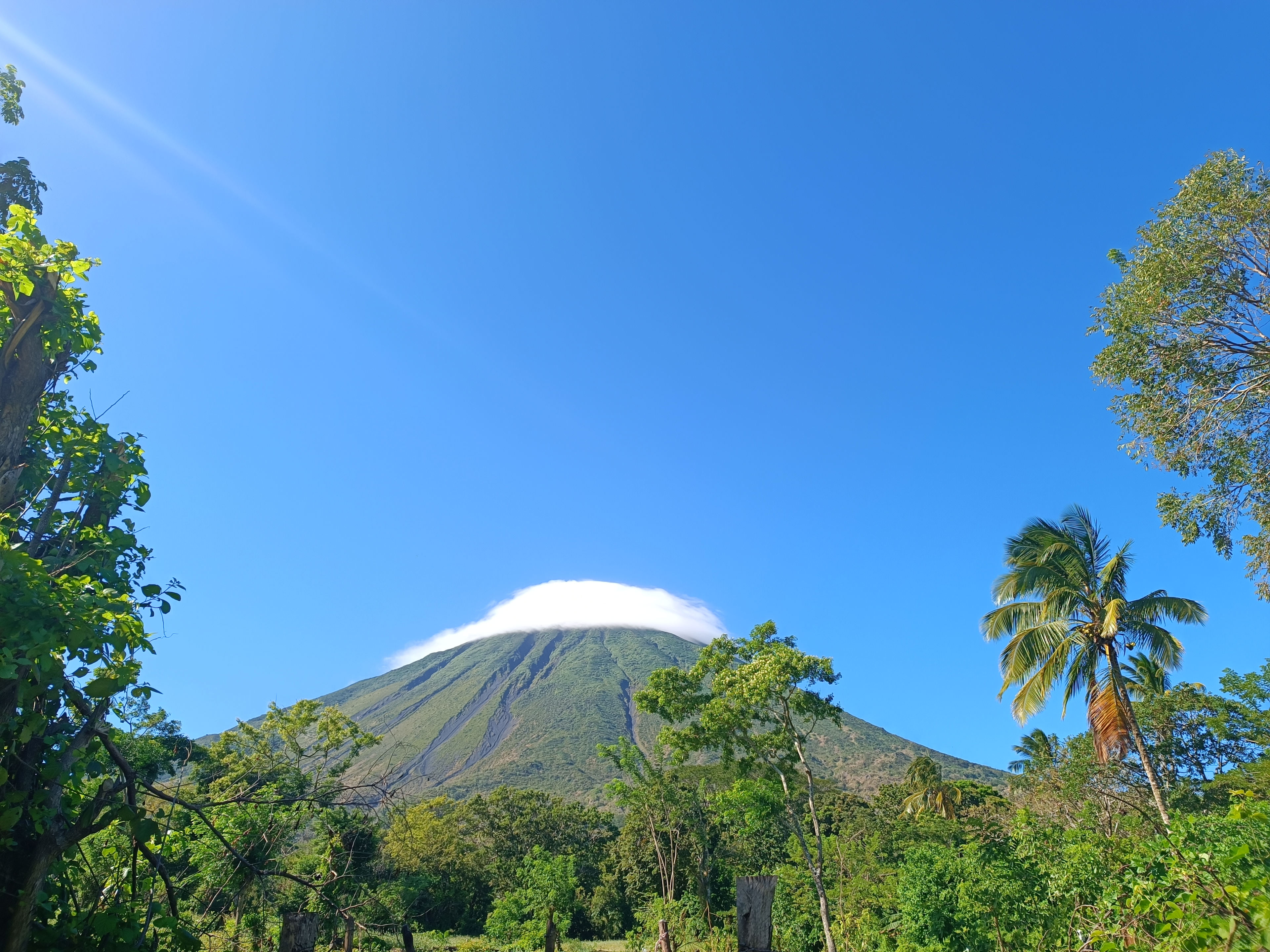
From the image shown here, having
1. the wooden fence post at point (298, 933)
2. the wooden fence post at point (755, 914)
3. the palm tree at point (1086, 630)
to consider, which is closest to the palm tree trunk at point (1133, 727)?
the palm tree at point (1086, 630)

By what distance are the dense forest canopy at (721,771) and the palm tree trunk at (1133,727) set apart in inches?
2.6

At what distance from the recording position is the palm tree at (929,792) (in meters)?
29.2

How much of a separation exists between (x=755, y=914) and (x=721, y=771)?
17.9 meters

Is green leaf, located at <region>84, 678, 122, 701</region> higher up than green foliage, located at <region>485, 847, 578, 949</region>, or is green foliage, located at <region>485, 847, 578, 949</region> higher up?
green leaf, located at <region>84, 678, 122, 701</region>

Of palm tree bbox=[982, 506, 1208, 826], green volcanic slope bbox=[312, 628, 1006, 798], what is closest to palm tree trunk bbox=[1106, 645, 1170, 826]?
palm tree bbox=[982, 506, 1208, 826]

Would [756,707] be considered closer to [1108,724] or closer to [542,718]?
[1108,724]

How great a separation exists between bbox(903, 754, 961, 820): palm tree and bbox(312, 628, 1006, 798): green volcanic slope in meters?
25.6

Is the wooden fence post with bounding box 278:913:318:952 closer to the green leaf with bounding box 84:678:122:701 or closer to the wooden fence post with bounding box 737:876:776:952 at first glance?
the green leaf with bounding box 84:678:122:701

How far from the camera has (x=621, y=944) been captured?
23906 mm

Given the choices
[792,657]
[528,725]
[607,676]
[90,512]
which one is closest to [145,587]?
[90,512]

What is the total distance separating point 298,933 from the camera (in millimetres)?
3367

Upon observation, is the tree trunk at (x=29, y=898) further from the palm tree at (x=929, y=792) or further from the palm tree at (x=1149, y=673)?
the palm tree at (x=929, y=792)

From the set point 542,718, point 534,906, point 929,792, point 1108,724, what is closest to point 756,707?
point 1108,724

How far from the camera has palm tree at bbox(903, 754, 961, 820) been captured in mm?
29172
